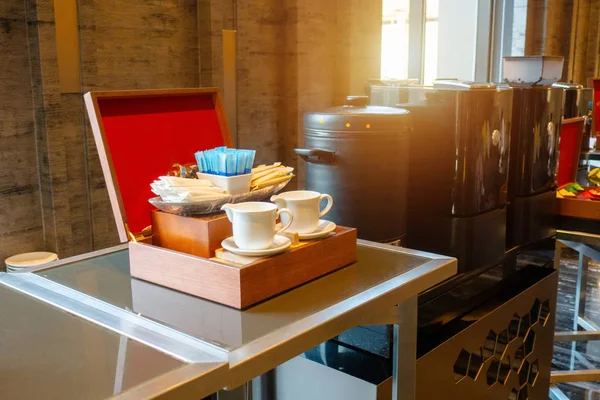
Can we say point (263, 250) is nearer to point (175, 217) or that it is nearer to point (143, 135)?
point (175, 217)

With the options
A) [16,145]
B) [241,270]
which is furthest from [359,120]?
[16,145]

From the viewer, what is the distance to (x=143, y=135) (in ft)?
4.48

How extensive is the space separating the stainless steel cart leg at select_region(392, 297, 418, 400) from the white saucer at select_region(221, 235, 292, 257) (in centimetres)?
28

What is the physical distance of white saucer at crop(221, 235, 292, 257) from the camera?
1.09 meters

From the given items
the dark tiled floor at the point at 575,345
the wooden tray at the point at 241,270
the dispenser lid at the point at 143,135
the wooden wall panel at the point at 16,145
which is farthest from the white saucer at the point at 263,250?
the dark tiled floor at the point at 575,345

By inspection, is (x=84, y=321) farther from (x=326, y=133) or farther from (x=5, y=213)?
(x=5, y=213)

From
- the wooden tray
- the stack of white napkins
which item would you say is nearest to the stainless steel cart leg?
the wooden tray

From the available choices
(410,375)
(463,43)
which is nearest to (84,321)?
(410,375)

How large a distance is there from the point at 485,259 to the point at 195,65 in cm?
152

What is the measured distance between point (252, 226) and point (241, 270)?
0.10 m

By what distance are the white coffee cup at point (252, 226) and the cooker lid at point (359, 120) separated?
59 centimetres

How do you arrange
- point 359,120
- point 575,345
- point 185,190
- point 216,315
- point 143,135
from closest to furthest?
point 216,315, point 185,190, point 143,135, point 359,120, point 575,345

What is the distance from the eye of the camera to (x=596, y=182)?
2559 mm

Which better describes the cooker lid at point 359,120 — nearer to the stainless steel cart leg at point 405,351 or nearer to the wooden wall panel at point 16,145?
the stainless steel cart leg at point 405,351
